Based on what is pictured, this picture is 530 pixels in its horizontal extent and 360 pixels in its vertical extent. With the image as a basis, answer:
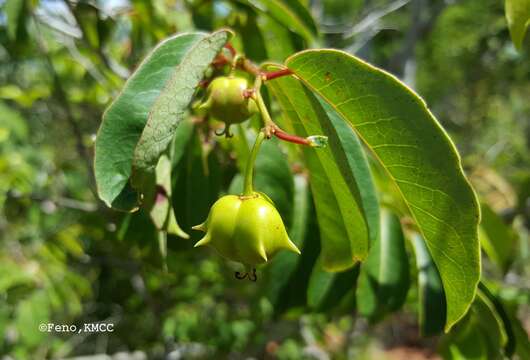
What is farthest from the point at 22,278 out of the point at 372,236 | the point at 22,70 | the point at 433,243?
the point at 22,70

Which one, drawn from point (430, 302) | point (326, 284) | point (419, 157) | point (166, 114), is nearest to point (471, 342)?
point (430, 302)

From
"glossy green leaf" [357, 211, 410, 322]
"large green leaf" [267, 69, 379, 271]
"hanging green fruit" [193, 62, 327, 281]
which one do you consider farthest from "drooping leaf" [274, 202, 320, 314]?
"hanging green fruit" [193, 62, 327, 281]

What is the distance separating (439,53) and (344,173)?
11.5 metres

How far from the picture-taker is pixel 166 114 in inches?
26.6

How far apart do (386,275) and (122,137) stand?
0.80m

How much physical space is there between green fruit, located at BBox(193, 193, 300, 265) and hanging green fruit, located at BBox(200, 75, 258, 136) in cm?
18

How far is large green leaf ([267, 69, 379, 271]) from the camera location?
79 cm

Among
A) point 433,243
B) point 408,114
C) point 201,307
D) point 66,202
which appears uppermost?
point 408,114

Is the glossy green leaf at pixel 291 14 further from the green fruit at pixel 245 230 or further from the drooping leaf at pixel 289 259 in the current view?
the green fruit at pixel 245 230

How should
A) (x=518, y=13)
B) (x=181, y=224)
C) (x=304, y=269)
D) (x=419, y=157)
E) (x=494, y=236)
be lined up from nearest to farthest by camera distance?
1. (x=419, y=157)
2. (x=518, y=13)
3. (x=181, y=224)
4. (x=304, y=269)
5. (x=494, y=236)

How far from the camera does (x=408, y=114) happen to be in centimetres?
64

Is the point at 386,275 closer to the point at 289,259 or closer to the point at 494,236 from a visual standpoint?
the point at 289,259

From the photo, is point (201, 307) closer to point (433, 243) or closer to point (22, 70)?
point (433, 243)

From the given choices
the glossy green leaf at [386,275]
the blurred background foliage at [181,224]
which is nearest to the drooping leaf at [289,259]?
the blurred background foliage at [181,224]
